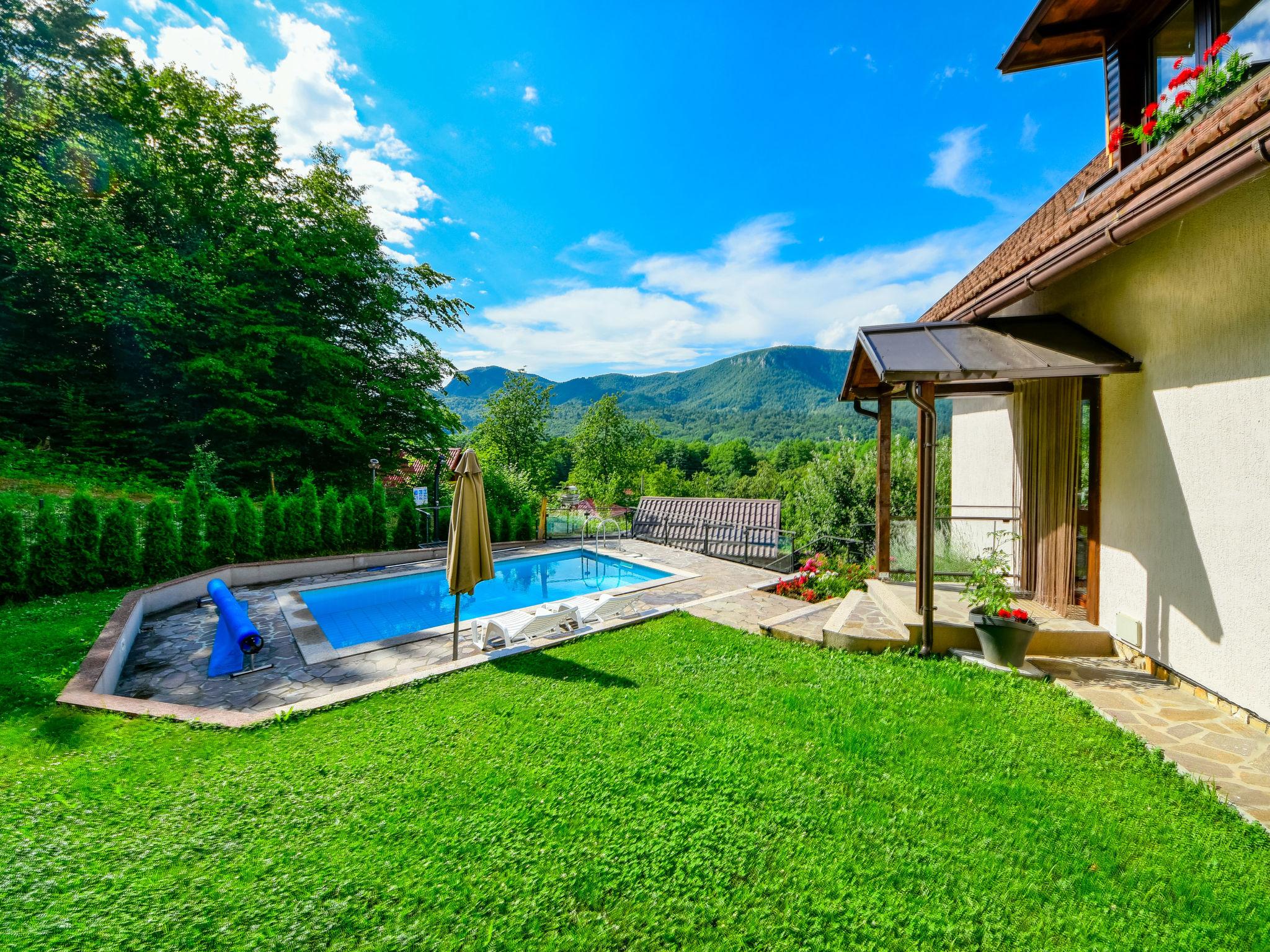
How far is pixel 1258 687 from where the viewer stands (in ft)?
12.0

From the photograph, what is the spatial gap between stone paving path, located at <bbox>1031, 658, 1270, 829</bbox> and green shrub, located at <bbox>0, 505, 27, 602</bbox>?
1304 cm

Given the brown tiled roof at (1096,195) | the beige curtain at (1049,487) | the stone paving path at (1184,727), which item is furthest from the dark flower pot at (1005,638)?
the brown tiled roof at (1096,195)

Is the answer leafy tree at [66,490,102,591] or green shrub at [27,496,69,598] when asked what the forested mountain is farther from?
green shrub at [27,496,69,598]

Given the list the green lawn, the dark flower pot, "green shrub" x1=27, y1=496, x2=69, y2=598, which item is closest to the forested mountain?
"green shrub" x1=27, y1=496, x2=69, y2=598

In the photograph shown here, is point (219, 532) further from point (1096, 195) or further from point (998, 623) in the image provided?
point (1096, 195)

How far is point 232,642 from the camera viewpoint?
5.77 meters

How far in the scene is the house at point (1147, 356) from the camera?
3602 millimetres

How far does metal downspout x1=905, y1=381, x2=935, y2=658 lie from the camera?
5340 millimetres

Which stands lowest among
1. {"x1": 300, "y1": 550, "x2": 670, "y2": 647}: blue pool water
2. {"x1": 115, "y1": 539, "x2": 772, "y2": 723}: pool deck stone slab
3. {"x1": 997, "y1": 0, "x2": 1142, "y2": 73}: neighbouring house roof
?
{"x1": 300, "y1": 550, "x2": 670, "y2": 647}: blue pool water

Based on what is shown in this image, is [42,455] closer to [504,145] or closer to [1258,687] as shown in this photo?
[504,145]

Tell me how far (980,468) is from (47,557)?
48.8ft

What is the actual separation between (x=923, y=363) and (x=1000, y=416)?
405 centimetres

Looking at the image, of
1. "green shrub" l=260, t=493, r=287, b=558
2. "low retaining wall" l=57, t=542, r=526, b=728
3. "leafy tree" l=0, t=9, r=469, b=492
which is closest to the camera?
"low retaining wall" l=57, t=542, r=526, b=728

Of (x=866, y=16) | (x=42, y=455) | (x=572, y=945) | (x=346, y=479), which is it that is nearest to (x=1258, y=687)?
(x=572, y=945)
